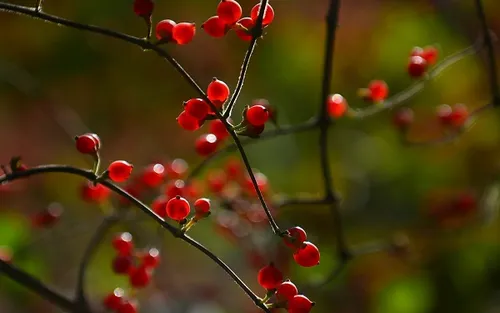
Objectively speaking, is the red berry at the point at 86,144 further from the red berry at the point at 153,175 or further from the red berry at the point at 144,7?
the red berry at the point at 153,175

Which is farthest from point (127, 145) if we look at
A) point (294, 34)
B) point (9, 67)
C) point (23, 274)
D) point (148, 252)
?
point (23, 274)

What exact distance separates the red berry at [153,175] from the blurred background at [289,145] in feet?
1.15

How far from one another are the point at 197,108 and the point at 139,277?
0.69 ft

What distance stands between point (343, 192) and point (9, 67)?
73 cm

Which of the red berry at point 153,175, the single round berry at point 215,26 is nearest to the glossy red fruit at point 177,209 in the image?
the single round berry at point 215,26

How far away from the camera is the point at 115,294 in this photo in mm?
552

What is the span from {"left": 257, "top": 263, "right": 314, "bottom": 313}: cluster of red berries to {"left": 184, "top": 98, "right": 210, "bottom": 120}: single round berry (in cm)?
11

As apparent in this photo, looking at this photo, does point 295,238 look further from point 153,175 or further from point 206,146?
point 153,175

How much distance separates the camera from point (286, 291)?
42 cm

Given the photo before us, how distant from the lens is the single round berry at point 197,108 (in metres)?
0.41

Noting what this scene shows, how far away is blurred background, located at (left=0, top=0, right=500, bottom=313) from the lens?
3.76 ft

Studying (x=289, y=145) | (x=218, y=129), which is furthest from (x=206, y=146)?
(x=289, y=145)

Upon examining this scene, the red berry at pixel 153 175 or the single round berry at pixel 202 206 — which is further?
the red berry at pixel 153 175

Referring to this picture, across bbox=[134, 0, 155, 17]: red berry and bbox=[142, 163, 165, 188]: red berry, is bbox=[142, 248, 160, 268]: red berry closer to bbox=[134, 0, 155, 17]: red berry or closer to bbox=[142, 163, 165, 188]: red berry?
bbox=[142, 163, 165, 188]: red berry
